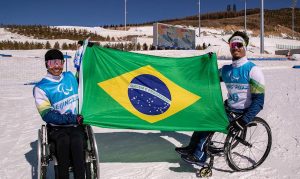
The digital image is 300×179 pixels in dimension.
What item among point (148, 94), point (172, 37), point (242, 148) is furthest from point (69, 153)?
point (172, 37)

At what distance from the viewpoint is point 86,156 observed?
4129 millimetres

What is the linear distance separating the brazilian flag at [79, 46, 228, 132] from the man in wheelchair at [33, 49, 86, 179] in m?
0.37

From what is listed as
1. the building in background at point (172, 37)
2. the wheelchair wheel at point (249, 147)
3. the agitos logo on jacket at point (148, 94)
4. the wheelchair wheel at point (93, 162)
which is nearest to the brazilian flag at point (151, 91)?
the agitos logo on jacket at point (148, 94)

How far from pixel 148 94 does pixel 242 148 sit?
1.87 metres

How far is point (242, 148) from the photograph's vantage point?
587 cm

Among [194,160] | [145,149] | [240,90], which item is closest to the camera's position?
[240,90]

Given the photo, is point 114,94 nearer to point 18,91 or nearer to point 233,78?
point 233,78

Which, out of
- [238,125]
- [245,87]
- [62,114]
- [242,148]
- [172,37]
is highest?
[172,37]

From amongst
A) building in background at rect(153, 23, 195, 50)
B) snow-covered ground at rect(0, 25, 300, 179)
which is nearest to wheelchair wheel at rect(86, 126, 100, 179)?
snow-covered ground at rect(0, 25, 300, 179)

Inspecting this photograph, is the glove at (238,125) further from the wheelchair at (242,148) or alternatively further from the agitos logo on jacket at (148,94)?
the agitos logo on jacket at (148,94)

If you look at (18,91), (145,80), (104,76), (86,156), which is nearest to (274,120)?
(145,80)

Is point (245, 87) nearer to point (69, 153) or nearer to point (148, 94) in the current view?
point (148, 94)

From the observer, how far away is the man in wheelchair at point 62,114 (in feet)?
13.1

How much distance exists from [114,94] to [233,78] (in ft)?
5.18
